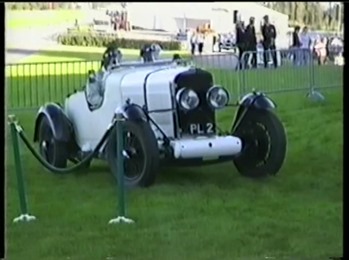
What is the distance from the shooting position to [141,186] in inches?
269

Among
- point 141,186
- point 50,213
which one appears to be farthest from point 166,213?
point 50,213

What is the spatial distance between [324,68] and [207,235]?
1.12 meters

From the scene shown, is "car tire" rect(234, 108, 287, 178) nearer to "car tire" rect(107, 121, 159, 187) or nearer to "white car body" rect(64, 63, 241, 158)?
"white car body" rect(64, 63, 241, 158)

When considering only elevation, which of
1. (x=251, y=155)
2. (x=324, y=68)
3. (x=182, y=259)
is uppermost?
(x=324, y=68)

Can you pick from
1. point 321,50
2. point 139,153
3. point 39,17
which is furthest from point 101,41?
point 321,50

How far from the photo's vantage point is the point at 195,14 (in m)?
6.71

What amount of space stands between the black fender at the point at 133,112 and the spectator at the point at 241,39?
24.0 inches

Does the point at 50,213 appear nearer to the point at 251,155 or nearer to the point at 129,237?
the point at 129,237

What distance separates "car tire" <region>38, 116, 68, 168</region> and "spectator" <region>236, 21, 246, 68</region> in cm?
111

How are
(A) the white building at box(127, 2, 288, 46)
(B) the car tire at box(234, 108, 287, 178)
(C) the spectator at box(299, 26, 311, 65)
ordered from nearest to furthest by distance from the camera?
1. (A) the white building at box(127, 2, 288, 46)
2. (C) the spectator at box(299, 26, 311, 65)
3. (B) the car tire at box(234, 108, 287, 178)

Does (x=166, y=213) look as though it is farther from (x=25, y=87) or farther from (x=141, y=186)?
(x=25, y=87)

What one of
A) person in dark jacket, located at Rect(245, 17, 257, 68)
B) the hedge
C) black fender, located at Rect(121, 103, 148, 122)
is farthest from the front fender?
person in dark jacket, located at Rect(245, 17, 257, 68)

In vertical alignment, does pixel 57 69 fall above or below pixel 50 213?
above

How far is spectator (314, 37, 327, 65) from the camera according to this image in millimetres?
6785
